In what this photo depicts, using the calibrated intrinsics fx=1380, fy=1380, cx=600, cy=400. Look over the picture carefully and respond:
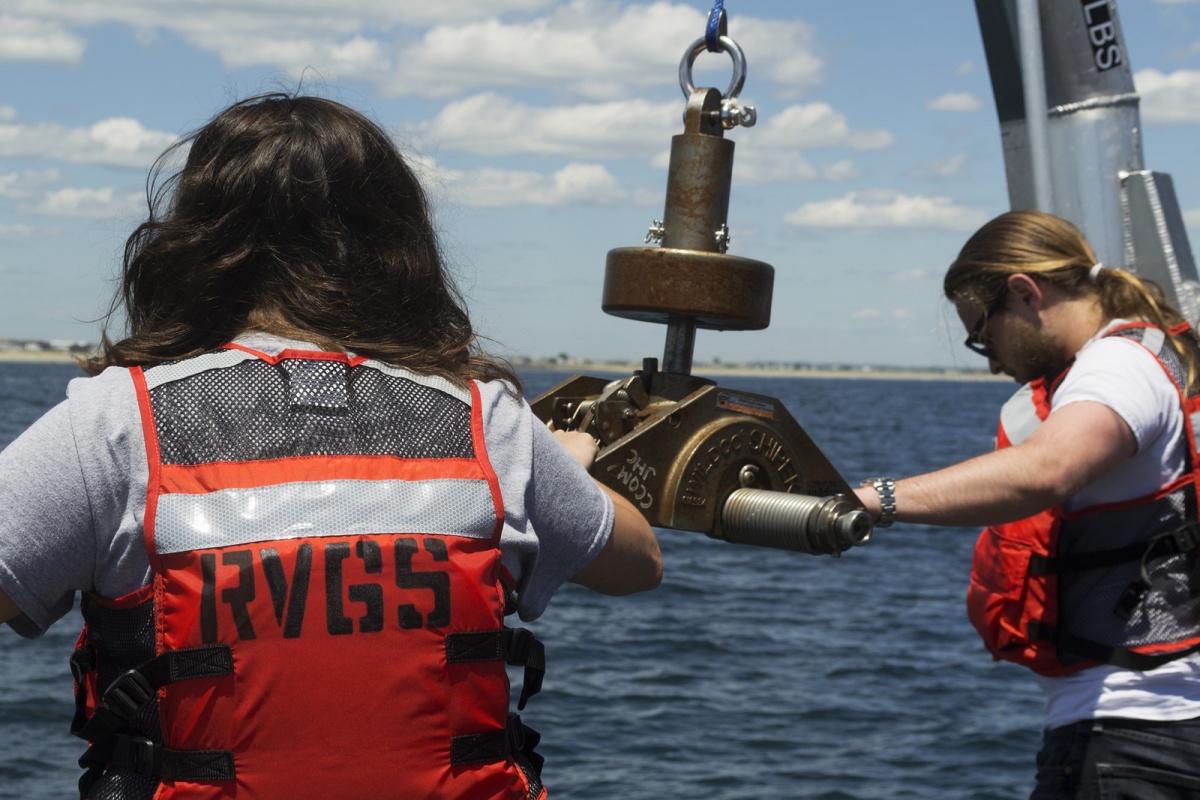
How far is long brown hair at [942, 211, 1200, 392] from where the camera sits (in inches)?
149

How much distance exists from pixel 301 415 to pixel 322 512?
0.18m

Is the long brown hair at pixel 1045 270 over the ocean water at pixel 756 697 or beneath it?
over

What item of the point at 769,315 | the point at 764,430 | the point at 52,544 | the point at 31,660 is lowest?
the point at 31,660

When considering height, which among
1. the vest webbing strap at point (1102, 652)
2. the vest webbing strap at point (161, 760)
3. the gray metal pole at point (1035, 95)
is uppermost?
the gray metal pole at point (1035, 95)

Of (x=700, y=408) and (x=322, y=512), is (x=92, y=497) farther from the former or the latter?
(x=700, y=408)

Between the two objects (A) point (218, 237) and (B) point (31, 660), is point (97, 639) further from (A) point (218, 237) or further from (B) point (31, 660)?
(B) point (31, 660)

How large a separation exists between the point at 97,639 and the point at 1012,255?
8.59 feet

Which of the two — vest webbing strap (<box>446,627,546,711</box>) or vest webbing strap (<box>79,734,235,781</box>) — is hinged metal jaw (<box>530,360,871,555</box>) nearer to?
vest webbing strap (<box>446,627,546,711</box>)

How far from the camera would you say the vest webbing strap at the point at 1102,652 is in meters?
3.66

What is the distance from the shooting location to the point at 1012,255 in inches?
149

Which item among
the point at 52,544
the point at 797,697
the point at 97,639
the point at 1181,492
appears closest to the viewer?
the point at 52,544

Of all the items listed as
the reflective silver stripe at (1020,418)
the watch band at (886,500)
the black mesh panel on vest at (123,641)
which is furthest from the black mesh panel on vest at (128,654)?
the reflective silver stripe at (1020,418)

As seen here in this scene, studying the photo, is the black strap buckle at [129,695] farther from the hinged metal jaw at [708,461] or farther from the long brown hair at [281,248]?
the hinged metal jaw at [708,461]

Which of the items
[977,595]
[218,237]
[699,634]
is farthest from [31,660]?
[218,237]
